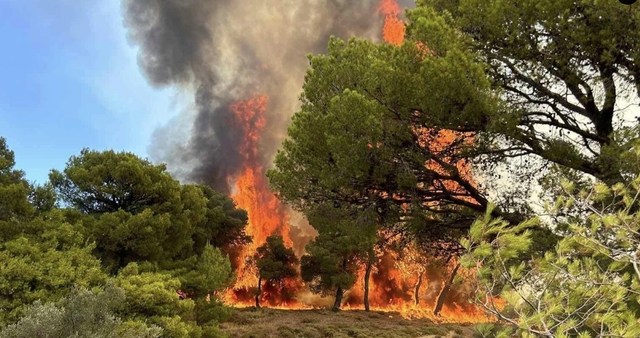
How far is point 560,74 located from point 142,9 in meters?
67.4

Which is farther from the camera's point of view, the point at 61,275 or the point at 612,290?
the point at 61,275

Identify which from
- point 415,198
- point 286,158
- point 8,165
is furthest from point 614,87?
point 8,165

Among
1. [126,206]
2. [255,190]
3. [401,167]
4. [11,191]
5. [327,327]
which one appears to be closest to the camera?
[401,167]

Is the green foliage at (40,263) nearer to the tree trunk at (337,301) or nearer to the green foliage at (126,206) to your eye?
the green foliage at (126,206)

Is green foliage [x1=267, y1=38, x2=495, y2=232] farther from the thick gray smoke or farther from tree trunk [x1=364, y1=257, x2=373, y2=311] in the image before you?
the thick gray smoke

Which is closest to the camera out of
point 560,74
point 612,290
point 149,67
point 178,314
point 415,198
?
point 612,290

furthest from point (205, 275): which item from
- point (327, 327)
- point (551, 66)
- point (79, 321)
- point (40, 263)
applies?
point (551, 66)

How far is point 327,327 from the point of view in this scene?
21.2 metres

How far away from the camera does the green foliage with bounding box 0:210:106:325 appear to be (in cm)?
1002

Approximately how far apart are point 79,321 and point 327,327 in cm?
1446

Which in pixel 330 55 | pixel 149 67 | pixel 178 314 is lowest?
pixel 178 314

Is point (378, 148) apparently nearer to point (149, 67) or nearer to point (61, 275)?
point (61, 275)

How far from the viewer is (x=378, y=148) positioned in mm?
9992

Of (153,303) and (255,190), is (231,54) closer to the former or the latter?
(255,190)
